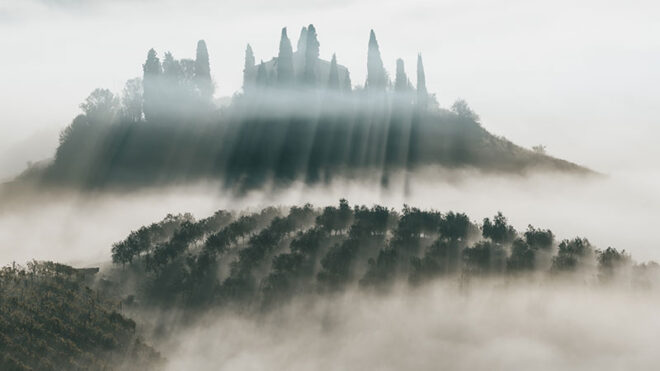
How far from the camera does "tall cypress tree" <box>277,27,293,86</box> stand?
625 feet

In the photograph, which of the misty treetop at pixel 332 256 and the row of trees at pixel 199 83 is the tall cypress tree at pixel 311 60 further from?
the misty treetop at pixel 332 256

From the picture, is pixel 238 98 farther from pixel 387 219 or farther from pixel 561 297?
pixel 561 297

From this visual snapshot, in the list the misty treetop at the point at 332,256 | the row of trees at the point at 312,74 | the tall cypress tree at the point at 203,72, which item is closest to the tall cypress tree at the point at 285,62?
the row of trees at the point at 312,74

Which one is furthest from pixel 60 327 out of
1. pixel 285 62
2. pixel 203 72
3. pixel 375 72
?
pixel 375 72

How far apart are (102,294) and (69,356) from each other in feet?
71.3

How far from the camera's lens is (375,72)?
195875 mm

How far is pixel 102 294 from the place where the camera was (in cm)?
11562

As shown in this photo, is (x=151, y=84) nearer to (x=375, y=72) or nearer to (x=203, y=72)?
(x=203, y=72)

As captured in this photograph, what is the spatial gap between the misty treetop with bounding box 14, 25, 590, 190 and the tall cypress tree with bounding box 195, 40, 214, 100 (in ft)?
1.24

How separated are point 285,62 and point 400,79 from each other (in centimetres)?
4007

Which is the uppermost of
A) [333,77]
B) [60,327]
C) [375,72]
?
[375,72]

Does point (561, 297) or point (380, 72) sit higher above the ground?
point (380, 72)

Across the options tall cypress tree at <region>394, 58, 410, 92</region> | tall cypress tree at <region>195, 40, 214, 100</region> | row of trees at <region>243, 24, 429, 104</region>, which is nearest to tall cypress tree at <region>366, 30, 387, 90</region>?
row of trees at <region>243, 24, 429, 104</region>

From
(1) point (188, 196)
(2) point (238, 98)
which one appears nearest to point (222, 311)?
(1) point (188, 196)
